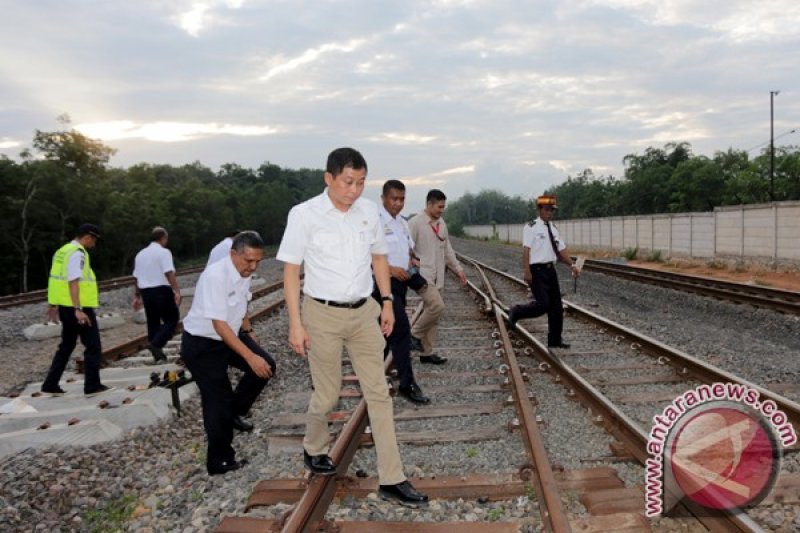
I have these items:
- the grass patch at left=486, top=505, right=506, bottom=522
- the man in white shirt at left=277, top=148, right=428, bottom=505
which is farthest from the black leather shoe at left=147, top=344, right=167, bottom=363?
the grass patch at left=486, top=505, right=506, bottom=522

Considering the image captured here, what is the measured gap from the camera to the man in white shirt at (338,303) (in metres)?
3.38

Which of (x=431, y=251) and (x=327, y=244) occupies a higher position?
(x=327, y=244)

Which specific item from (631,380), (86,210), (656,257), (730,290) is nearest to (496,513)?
(631,380)

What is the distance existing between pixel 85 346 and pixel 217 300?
3.28m

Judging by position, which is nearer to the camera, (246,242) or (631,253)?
(246,242)

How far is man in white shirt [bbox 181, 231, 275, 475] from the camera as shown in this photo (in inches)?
159

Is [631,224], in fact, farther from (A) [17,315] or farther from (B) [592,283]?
(A) [17,315]

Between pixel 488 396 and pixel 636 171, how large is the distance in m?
77.7

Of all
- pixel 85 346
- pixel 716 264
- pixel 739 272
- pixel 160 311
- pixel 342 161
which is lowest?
pixel 739 272

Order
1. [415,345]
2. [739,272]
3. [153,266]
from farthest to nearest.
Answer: [739,272] < [153,266] < [415,345]

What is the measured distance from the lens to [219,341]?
168 inches

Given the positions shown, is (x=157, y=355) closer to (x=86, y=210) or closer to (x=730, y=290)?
(x=730, y=290)

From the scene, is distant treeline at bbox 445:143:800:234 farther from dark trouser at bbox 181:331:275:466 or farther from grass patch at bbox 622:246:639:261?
dark trouser at bbox 181:331:275:466

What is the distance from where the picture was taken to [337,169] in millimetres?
3371
